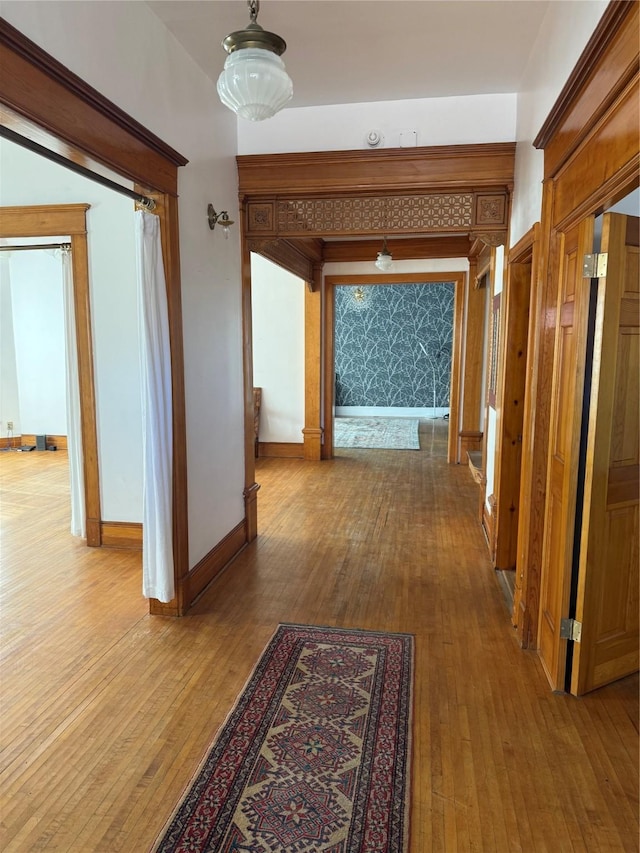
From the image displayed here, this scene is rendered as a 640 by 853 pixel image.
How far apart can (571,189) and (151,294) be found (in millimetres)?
2012

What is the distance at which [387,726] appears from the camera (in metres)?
2.24

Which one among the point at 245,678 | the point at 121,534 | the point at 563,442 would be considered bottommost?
the point at 245,678

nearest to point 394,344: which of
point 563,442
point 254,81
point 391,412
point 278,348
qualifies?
point 391,412

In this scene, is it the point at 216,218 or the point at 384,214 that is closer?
the point at 216,218

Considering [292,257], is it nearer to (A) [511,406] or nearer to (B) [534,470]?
(A) [511,406]

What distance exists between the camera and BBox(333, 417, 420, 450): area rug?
8.69 meters

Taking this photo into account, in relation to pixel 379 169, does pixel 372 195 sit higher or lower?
lower

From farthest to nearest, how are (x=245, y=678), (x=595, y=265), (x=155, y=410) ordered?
1. (x=155, y=410)
2. (x=245, y=678)
3. (x=595, y=265)

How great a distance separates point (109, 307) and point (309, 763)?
3322 millimetres

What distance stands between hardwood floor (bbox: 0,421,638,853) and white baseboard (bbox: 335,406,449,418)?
722 cm

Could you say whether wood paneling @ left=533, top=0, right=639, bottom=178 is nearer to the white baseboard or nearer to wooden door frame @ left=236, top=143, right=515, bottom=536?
wooden door frame @ left=236, top=143, right=515, bottom=536

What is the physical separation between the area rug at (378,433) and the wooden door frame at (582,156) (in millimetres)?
5617

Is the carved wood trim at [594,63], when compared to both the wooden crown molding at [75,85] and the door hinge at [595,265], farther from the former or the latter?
the wooden crown molding at [75,85]

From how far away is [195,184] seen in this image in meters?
3.29
